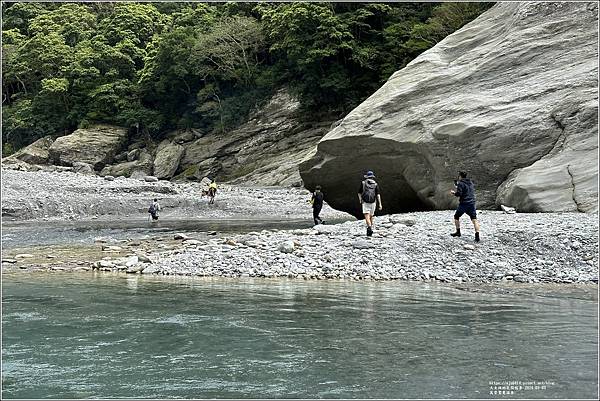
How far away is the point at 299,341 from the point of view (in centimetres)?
803

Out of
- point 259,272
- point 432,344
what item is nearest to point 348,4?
point 259,272

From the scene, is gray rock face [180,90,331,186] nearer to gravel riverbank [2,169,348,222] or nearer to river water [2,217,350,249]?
gravel riverbank [2,169,348,222]

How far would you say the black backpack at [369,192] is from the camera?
15789 mm

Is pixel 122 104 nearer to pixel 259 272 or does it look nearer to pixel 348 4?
pixel 348 4

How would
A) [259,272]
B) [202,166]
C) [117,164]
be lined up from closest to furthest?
[259,272]
[202,166]
[117,164]

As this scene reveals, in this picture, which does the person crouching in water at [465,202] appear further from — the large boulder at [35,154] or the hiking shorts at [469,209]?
the large boulder at [35,154]

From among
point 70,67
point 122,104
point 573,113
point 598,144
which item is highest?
point 70,67

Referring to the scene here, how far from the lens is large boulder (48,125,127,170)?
64.4 m

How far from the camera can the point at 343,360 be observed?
714cm

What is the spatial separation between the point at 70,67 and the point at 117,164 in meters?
14.4

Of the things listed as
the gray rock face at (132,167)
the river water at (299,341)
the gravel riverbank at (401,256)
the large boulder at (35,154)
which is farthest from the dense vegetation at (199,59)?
the river water at (299,341)

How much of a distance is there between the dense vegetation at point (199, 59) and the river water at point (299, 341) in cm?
3999

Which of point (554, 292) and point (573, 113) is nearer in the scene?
point (554, 292)

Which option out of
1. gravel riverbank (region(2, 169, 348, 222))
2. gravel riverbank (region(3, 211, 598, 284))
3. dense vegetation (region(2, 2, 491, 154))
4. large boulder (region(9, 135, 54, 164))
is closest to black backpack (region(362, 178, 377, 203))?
gravel riverbank (region(3, 211, 598, 284))
